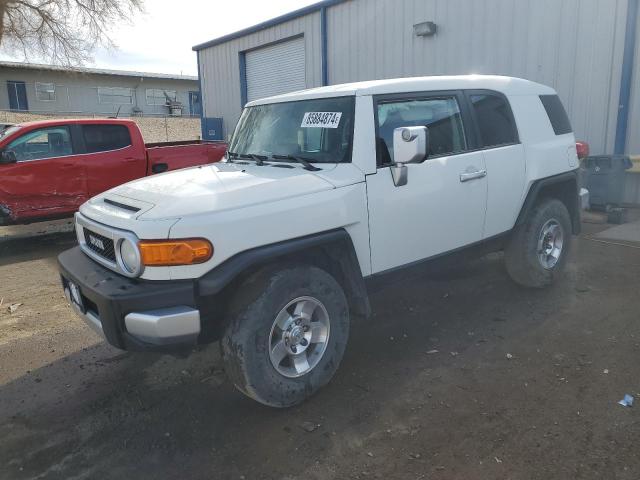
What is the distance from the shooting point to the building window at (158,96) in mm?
36969

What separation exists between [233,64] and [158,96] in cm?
2284

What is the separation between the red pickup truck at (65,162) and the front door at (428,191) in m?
5.61

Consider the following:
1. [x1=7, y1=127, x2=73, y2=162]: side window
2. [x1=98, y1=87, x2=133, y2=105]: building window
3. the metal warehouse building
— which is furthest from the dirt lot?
[x1=98, y1=87, x2=133, y2=105]: building window

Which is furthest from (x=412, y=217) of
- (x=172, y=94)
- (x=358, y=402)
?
(x=172, y=94)

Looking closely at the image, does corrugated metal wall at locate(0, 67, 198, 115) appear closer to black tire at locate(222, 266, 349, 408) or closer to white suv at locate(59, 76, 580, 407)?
white suv at locate(59, 76, 580, 407)

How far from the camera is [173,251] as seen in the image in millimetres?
2711

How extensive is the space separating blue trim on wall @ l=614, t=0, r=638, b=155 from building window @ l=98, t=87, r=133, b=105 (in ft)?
112

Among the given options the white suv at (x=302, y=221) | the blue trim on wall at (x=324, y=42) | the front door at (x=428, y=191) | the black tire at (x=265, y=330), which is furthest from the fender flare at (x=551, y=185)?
the blue trim on wall at (x=324, y=42)

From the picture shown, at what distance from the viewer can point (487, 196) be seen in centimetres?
419

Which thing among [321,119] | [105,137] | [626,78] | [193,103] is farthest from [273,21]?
[193,103]

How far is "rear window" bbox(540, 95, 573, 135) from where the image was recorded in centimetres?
491

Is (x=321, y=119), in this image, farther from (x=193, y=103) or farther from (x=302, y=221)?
(x=193, y=103)

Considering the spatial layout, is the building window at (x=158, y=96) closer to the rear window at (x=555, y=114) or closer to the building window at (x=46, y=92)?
the building window at (x=46, y=92)

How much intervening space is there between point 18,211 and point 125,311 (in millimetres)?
5671
